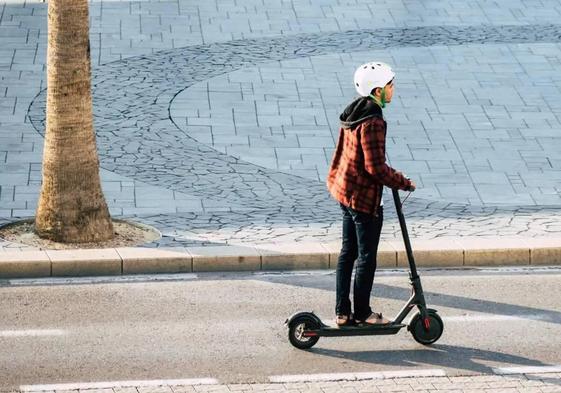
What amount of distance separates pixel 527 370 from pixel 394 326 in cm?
97

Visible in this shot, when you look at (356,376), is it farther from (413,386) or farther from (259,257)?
(259,257)

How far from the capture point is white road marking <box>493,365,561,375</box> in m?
9.63

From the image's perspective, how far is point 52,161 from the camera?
12.4m

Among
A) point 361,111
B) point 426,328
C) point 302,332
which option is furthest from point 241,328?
point 361,111

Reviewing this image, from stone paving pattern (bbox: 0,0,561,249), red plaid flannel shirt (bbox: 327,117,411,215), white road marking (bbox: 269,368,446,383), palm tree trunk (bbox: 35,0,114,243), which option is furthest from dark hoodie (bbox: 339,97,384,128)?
palm tree trunk (bbox: 35,0,114,243)

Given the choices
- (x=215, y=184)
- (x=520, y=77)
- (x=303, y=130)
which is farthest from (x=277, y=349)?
(x=520, y=77)

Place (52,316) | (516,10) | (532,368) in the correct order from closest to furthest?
(532,368)
(52,316)
(516,10)

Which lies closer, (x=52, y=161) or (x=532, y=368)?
(x=532, y=368)

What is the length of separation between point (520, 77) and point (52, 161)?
7.89 meters

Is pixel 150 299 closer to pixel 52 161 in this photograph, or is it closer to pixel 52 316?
pixel 52 316

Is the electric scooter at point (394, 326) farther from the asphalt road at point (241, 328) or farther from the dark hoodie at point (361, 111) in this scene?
the dark hoodie at point (361, 111)

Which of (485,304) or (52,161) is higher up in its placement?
(52,161)

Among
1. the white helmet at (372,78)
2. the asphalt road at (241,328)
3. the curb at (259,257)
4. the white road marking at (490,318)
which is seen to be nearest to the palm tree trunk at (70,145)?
the curb at (259,257)

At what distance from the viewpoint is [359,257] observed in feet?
33.1
